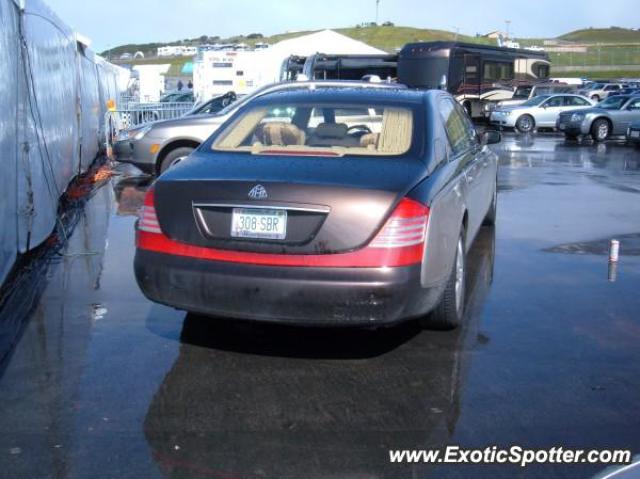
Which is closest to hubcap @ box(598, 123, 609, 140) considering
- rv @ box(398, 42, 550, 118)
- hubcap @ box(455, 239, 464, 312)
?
rv @ box(398, 42, 550, 118)

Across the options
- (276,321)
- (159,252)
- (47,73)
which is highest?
(47,73)

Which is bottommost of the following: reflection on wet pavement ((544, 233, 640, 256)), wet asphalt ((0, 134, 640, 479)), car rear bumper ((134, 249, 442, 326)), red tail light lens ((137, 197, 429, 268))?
wet asphalt ((0, 134, 640, 479))

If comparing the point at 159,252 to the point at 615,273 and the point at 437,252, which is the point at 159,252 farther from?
the point at 615,273

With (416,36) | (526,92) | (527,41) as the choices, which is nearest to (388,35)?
(416,36)

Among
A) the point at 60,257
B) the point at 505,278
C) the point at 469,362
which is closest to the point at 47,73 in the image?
the point at 60,257

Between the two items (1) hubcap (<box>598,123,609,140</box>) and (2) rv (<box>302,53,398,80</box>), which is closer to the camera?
(1) hubcap (<box>598,123,609,140</box>)

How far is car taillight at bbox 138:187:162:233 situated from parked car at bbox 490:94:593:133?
2597 centimetres

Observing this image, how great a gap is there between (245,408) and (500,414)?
1315 mm

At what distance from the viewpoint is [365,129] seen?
18.2ft

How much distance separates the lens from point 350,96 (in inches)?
217

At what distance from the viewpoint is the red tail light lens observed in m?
4.10

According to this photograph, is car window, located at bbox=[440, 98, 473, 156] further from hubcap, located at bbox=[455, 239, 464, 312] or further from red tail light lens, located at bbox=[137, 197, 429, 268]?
red tail light lens, located at bbox=[137, 197, 429, 268]

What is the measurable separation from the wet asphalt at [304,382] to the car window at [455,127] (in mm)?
1177

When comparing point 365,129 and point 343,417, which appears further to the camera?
point 365,129
